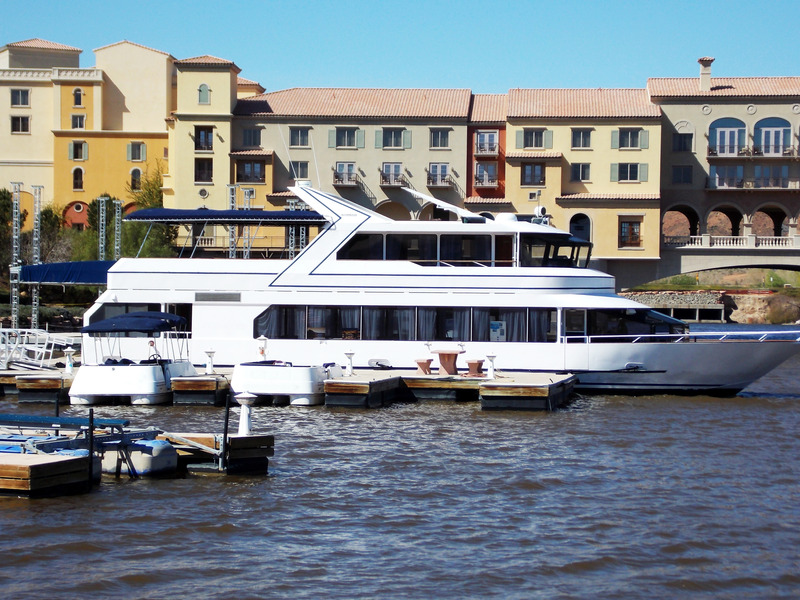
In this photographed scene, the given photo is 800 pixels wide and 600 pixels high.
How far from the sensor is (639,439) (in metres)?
20.9

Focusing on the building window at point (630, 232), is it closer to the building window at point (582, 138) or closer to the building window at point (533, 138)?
the building window at point (582, 138)

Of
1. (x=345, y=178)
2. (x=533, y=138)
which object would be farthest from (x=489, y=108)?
(x=345, y=178)

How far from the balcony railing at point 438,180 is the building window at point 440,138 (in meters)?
1.81

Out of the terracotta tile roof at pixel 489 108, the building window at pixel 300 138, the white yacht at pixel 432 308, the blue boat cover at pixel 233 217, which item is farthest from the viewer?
the terracotta tile roof at pixel 489 108

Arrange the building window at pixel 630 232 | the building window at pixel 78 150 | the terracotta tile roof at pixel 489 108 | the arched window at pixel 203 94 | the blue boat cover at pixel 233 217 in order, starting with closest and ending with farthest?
1. the blue boat cover at pixel 233 217
2. the building window at pixel 630 232
3. the arched window at pixel 203 94
4. the terracotta tile roof at pixel 489 108
5. the building window at pixel 78 150

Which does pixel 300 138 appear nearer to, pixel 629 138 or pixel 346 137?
pixel 346 137

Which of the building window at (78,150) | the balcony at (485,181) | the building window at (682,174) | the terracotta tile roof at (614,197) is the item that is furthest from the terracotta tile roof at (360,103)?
the building window at (78,150)

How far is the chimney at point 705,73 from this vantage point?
204 ft

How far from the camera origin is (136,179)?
75.9 m

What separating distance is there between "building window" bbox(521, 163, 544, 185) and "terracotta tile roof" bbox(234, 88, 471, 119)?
4.92 metres

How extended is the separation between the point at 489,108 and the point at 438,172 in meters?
5.45

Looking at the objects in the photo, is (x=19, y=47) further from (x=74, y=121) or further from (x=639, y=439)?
(x=639, y=439)

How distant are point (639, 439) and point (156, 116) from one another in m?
63.6

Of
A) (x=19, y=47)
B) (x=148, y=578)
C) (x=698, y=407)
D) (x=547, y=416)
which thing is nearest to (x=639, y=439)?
(x=547, y=416)
